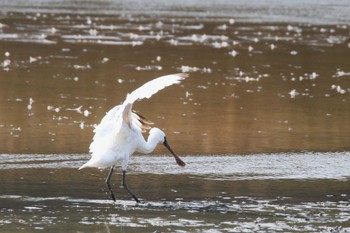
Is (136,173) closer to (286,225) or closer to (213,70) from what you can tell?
(286,225)

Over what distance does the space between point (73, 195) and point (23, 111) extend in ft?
19.2

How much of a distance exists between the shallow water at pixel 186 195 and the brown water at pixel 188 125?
20 mm

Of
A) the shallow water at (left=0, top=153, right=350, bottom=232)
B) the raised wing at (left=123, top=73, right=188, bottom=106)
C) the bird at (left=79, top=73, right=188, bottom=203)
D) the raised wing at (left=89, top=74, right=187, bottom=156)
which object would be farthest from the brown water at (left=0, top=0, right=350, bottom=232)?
the raised wing at (left=123, top=73, right=188, bottom=106)

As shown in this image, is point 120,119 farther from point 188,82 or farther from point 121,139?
point 188,82

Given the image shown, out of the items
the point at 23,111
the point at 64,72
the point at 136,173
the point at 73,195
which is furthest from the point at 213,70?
the point at 73,195

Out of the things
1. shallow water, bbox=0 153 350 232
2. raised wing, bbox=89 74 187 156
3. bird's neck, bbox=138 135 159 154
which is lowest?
shallow water, bbox=0 153 350 232

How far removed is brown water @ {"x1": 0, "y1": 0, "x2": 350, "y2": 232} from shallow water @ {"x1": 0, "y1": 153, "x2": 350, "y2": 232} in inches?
0.8

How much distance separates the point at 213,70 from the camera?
23062mm

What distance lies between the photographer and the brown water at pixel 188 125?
1018 cm

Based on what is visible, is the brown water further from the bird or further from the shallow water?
the bird

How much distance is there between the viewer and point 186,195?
11062 mm

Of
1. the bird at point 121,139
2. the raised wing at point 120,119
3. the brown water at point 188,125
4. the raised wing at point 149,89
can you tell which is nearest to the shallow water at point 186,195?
the brown water at point 188,125

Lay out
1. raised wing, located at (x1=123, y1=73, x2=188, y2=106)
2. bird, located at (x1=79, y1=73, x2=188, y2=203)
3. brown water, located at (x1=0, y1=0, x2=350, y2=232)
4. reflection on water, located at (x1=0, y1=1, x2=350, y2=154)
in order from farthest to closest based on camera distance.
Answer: reflection on water, located at (x1=0, y1=1, x2=350, y2=154) < bird, located at (x1=79, y1=73, x2=188, y2=203) < raised wing, located at (x1=123, y1=73, x2=188, y2=106) < brown water, located at (x1=0, y1=0, x2=350, y2=232)

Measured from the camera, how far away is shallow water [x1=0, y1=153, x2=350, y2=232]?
9.66m
